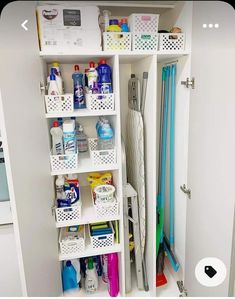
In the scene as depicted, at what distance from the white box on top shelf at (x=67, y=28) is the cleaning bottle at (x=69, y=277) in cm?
141

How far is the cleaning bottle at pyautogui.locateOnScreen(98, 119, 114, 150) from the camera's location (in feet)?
4.76

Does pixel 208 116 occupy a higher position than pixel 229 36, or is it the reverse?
pixel 229 36

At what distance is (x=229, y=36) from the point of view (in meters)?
0.94

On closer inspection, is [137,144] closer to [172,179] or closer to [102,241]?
[172,179]

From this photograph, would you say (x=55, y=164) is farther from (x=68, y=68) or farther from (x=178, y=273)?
(x=178, y=273)

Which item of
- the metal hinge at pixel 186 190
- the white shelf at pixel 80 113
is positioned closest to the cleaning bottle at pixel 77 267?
the metal hinge at pixel 186 190

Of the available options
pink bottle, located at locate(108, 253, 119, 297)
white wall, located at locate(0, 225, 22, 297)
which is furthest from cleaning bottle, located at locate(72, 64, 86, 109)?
pink bottle, located at locate(108, 253, 119, 297)

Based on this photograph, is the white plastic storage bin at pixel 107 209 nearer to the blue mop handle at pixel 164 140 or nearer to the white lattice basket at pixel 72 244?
the white lattice basket at pixel 72 244

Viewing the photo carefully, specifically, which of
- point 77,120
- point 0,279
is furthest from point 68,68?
point 0,279

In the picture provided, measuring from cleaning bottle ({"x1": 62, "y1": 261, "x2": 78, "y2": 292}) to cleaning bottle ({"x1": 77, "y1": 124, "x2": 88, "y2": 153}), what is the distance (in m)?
0.81

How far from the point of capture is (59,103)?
4.28ft

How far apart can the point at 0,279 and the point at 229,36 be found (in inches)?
66.8

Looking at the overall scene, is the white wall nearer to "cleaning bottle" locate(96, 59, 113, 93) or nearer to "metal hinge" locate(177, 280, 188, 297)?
"cleaning bottle" locate(96, 59, 113, 93)

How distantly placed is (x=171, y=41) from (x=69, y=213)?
1178mm
